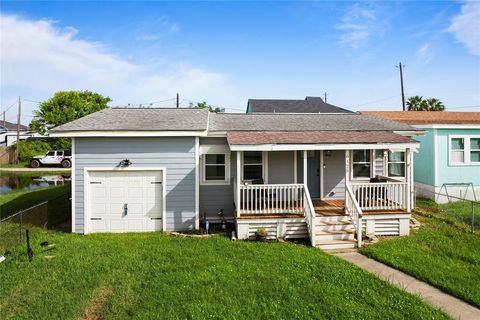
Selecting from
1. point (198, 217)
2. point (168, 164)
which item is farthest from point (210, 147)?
point (198, 217)

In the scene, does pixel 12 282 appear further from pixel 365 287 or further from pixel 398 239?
pixel 398 239

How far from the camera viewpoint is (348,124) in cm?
1201

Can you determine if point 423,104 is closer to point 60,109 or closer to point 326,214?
point 326,214

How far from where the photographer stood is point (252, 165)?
1062 centimetres

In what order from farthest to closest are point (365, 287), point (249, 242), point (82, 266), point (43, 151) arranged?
point (43, 151) → point (249, 242) → point (82, 266) → point (365, 287)

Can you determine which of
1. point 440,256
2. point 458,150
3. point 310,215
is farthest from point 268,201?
point 458,150

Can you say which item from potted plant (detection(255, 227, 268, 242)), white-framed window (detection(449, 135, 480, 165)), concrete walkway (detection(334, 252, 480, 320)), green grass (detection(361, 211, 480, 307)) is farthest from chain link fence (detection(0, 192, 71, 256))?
white-framed window (detection(449, 135, 480, 165))

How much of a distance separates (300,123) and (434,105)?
30890mm

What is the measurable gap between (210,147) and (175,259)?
4159 mm

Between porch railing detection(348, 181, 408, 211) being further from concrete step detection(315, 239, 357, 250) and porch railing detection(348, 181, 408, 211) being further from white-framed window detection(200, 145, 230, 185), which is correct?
white-framed window detection(200, 145, 230, 185)

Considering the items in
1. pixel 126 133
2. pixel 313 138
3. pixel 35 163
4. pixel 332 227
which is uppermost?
→ pixel 126 133

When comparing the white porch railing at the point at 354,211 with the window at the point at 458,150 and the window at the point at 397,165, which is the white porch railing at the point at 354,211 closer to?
the window at the point at 397,165

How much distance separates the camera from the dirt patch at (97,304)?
15.9ft

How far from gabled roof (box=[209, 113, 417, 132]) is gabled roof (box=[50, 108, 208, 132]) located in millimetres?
716
